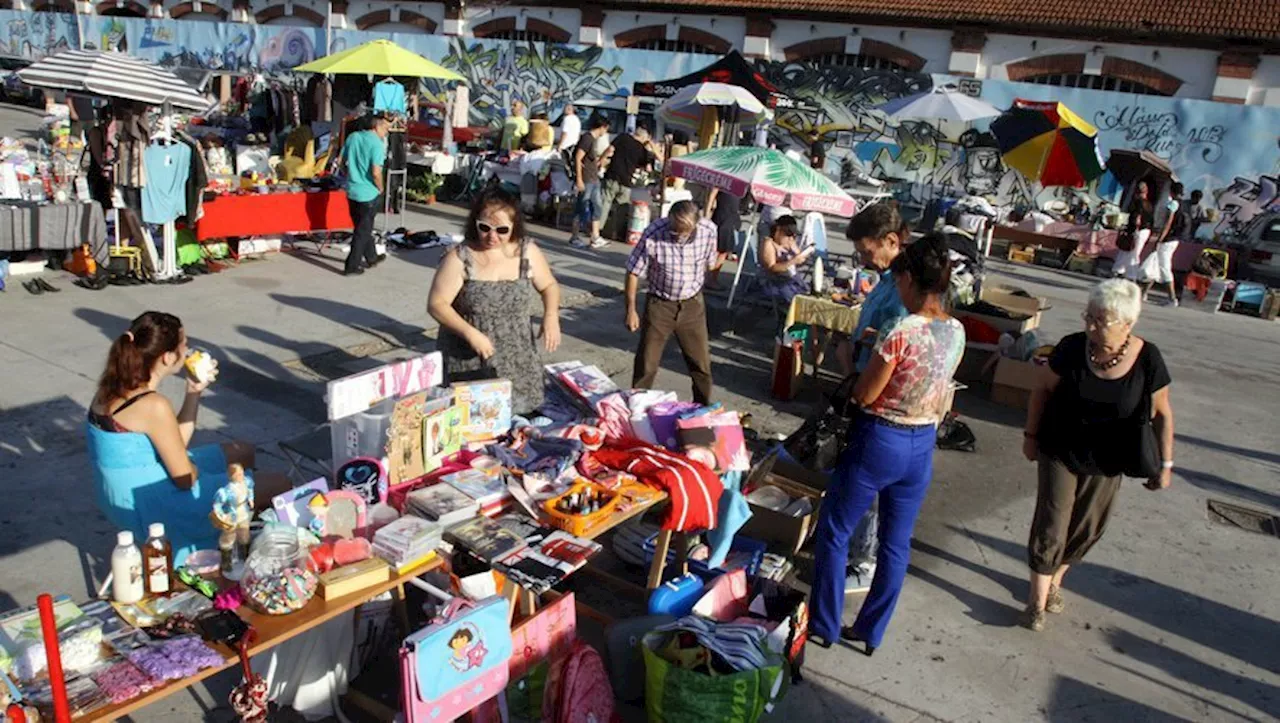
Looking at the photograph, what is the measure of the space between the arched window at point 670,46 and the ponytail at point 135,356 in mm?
23972

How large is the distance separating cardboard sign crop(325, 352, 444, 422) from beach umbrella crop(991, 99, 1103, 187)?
10314 mm

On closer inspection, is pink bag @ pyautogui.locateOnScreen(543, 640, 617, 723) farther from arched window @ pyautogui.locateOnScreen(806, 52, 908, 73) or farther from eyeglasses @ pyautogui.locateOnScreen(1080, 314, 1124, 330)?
arched window @ pyautogui.locateOnScreen(806, 52, 908, 73)

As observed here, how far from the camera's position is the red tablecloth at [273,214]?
10.7 meters

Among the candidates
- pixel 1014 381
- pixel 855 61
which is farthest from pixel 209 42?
pixel 1014 381

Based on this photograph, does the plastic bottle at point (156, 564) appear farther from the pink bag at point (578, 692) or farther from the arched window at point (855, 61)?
the arched window at point (855, 61)

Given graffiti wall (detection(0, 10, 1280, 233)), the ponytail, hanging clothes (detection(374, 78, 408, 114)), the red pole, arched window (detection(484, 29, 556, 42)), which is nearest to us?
the red pole

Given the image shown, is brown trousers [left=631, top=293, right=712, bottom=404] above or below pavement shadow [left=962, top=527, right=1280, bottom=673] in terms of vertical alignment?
above

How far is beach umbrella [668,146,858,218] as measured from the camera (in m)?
9.02

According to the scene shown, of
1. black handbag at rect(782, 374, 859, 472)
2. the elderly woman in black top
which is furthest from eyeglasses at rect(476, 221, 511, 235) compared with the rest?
the elderly woman in black top

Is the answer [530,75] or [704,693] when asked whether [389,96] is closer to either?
[530,75]

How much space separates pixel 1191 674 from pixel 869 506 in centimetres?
200

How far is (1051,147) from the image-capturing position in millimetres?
12422

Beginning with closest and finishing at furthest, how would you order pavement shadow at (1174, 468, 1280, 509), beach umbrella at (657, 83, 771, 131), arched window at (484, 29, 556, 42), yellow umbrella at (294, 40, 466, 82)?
pavement shadow at (1174, 468, 1280, 509)
yellow umbrella at (294, 40, 466, 82)
beach umbrella at (657, 83, 771, 131)
arched window at (484, 29, 556, 42)

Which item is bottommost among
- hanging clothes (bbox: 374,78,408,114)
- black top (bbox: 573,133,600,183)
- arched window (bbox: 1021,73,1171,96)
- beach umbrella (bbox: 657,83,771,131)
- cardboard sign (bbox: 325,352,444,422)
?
cardboard sign (bbox: 325,352,444,422)
